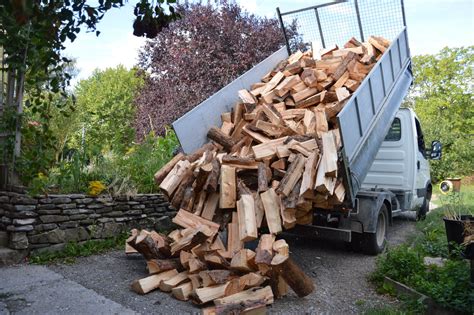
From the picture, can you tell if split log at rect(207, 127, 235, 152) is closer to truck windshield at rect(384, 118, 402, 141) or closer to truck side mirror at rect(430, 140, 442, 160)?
truck windshield at rect(384, 118, 402, 141)

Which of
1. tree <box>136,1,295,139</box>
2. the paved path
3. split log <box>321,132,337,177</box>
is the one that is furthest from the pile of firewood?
tree <box>136,1,295,139</box>

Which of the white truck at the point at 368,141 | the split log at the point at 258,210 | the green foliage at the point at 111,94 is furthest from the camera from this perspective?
the green foliage at the point at 111,94

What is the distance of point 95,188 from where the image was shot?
6.23 meters

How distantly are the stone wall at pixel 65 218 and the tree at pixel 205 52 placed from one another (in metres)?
7.11

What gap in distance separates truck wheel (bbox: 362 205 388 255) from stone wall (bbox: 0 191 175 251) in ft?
9.89

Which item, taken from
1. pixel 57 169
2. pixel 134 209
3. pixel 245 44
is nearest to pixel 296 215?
pixel 134 209

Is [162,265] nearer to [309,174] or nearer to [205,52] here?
[309,174]

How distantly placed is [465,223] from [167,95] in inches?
428

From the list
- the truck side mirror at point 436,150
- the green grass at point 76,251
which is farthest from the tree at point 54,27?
the truck side mirror at point 436,150

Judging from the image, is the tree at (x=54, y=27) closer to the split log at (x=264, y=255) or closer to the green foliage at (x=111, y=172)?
the split log at (x=264, y=255)

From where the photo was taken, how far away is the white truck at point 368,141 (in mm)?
5090

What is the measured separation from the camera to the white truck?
16.7 feet

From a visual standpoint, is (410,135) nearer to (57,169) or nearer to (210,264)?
(210,264)

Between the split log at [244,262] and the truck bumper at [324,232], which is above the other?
the split log at [244,262]
